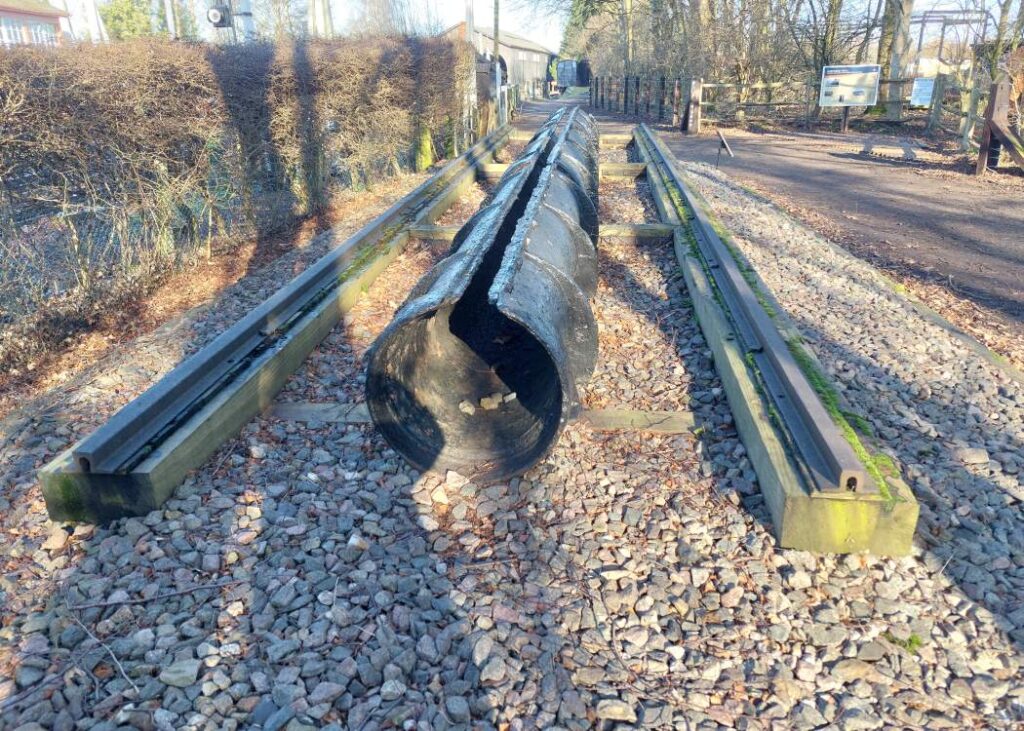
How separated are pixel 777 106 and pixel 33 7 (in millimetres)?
57806

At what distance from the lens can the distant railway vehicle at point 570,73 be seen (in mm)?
78062

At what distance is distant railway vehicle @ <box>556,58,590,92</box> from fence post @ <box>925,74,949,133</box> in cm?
6268

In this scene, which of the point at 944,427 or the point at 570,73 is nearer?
the point at 944,427

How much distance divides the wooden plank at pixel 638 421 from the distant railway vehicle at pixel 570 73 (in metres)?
79.4

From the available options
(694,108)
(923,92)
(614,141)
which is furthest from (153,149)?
(923,92)

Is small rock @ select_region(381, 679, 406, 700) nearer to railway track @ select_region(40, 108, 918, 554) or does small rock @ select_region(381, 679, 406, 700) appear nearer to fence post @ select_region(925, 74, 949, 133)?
railway track @ select_region(40, 108, 918, 554)

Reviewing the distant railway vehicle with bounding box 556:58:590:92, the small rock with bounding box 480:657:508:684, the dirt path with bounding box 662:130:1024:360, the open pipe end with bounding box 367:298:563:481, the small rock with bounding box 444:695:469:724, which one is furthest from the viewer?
the distant railway vehicle with bounding box 556:58:590:92

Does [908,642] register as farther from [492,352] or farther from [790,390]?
[492,352]

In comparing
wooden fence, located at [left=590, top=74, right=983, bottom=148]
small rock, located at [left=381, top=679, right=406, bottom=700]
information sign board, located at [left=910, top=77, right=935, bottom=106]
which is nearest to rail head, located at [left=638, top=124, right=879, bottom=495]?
small rock, located at [left=381, top=679, right=406, bottom=700]

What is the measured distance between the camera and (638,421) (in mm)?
4105

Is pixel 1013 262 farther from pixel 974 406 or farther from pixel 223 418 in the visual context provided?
pixel 223 418

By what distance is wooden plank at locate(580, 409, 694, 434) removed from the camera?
4035 mm

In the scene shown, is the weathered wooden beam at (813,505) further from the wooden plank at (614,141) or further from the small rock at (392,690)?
the wooden plank at (614,141)

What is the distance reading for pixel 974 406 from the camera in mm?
4254
